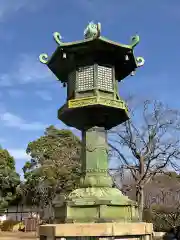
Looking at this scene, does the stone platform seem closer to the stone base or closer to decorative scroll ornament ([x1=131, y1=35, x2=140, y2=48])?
the stone base

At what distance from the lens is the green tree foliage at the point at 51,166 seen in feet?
77.8

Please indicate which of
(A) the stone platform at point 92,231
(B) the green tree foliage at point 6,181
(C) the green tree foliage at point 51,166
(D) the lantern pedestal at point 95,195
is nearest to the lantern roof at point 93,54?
(D) the lantern pedestal at point 95,195

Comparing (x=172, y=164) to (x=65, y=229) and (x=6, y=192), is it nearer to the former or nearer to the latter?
(x=65, y=229)

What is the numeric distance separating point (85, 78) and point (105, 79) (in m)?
0.49

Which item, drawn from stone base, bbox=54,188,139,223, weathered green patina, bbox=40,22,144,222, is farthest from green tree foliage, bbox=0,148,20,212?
stone base, bbox=54,188,139,223

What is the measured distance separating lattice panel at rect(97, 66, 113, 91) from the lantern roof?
0.52ft

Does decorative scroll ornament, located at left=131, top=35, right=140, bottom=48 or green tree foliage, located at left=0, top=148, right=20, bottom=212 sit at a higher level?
decorative scroll ornament, located at left=131, top=35, right=140, bottom=48

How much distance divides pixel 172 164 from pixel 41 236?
13653 millimetres

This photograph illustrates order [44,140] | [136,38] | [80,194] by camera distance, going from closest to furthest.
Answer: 1. [80,194]
2. [136,38]
3. [44,140]

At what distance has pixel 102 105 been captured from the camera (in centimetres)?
741

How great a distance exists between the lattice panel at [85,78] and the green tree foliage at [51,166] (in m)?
10.9

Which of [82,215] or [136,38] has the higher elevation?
[136,38]

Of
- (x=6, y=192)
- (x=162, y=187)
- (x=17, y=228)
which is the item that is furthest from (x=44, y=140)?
(x=162, y=187)

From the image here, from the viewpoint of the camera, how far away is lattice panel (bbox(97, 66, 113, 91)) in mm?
7918
